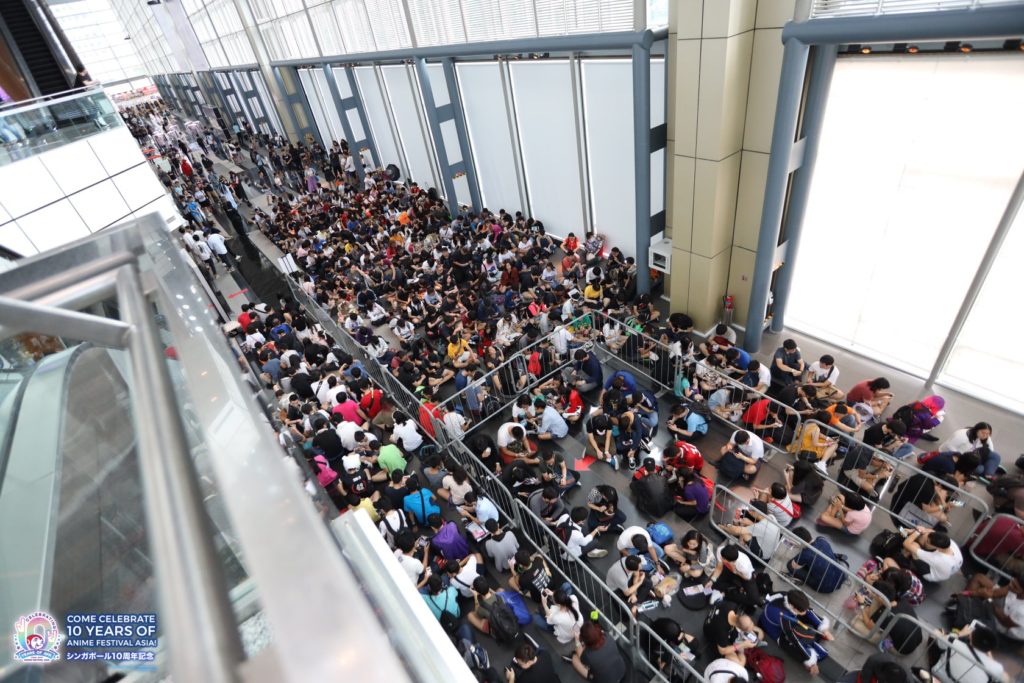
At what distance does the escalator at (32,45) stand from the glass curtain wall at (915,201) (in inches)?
966

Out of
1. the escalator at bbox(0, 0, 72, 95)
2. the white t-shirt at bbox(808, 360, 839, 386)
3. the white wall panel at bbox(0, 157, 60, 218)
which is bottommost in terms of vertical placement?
the white t-shirt at bbox(808, 360, 839, 386)

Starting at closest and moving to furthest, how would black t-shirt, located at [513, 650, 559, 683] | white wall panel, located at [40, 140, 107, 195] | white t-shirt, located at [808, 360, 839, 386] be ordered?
black t-shirt, located at [513, 650, 559, 683], white t-shirt, located at [808, 360, 839, 386], white wall panel, located at [40, 140, 107, 195]

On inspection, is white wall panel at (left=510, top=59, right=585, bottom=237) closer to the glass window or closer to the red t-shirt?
the red t-shirt

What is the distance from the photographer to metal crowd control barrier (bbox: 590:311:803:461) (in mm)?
7438

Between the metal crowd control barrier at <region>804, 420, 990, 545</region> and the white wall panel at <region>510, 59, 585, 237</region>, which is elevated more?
the white wall panel at <region>510, 59, 585, 237</region>

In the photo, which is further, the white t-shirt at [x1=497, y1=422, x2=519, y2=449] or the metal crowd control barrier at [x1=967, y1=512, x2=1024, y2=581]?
the white t-shirt at [x1=497, y1=422, x2=519, y2=449]

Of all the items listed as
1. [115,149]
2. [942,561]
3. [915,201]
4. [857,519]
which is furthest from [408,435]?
[115,149]

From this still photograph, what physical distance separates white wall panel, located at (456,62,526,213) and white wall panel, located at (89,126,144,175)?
8.33 metres

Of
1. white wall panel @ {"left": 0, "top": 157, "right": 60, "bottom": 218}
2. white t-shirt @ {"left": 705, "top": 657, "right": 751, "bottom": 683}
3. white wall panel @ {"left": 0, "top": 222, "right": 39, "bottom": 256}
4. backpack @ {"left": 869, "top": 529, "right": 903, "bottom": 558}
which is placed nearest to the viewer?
white t-shirt @ {"left": 705, "top": 657, "right": 751, "bottom": 683}

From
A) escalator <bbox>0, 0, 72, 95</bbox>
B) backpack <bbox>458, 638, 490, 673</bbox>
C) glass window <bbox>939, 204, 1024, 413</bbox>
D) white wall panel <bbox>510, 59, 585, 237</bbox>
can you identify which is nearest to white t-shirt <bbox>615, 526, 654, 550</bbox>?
backpack <bbox>458, 638, 490, 673</bbox>

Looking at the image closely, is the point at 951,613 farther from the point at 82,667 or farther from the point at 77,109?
the point at 77,109

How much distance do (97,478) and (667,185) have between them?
9993 mm

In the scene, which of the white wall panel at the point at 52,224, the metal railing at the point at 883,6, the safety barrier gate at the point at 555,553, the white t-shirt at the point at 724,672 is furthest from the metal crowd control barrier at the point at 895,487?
the white wall panel at the point at 52,224

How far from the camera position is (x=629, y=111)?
10.4 meters
